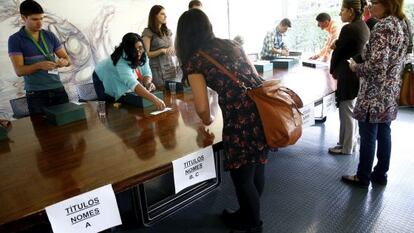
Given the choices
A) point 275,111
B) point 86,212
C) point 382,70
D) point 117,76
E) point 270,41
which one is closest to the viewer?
point 86,212

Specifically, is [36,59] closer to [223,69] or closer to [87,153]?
[87,153]

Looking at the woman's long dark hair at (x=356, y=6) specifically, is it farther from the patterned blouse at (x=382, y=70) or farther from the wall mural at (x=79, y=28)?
the wall mural at (x=79, y=28)

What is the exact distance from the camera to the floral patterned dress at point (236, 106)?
1275 mm

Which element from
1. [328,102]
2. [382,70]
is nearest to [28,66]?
[328,102]

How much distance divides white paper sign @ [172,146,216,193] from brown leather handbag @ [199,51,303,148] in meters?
0.27

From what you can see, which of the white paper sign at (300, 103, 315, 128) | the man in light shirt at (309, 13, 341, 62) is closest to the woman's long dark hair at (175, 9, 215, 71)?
the white paper sign at (300, 103, 315, 128)

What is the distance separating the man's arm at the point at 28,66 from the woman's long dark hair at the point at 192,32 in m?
1.02

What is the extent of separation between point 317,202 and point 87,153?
1499mm

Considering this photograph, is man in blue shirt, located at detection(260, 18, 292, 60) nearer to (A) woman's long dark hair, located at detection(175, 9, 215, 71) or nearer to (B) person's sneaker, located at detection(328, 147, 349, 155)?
(B) person's sneaker, located at detection(328, 147, 349, 155)

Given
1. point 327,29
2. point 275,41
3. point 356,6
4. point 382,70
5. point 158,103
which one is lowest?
point 158,103

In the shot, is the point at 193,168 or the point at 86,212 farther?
the point at 193,168

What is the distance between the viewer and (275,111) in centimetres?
125

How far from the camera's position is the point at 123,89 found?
6.80 ft

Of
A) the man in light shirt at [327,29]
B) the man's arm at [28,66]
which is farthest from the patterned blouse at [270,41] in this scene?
the man's arm at [28,66]
